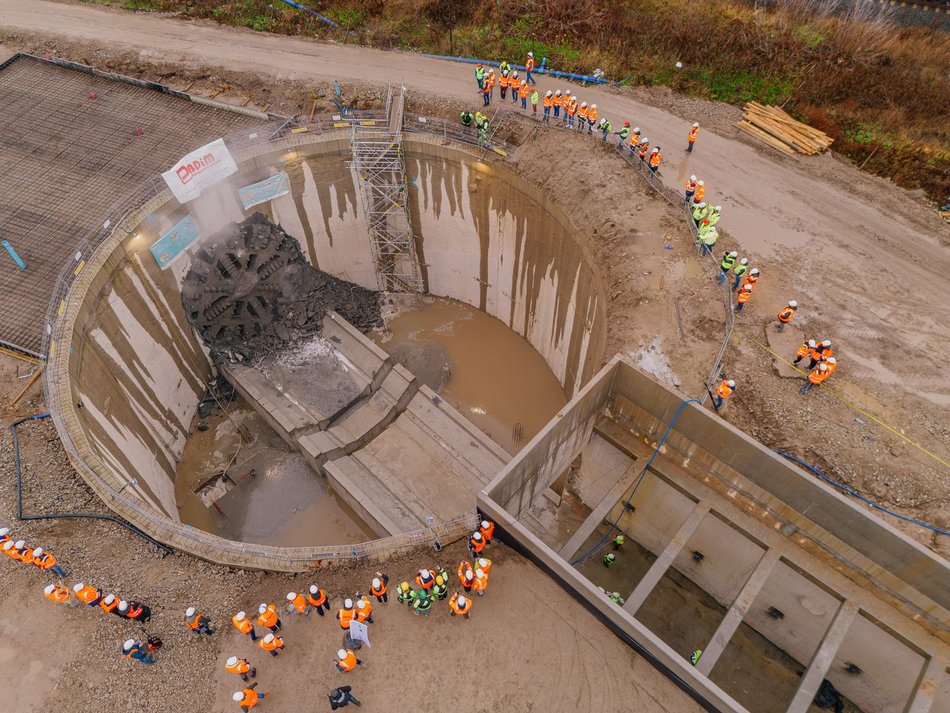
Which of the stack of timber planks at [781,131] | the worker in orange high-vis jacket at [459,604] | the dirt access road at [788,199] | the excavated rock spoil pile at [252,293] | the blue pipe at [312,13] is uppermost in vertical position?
the stack of timber planks at [781,131]

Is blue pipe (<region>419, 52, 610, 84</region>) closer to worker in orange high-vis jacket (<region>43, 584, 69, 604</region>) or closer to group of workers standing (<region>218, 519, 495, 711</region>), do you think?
group of workers standing (<region>218, 519, 495, 711</region>)

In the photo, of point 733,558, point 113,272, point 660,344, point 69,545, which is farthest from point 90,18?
point 733,558

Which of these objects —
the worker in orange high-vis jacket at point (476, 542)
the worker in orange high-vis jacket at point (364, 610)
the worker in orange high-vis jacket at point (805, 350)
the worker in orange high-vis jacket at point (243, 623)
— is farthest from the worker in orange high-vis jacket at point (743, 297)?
the worker in orange high-vis jacket at point (243, 623)

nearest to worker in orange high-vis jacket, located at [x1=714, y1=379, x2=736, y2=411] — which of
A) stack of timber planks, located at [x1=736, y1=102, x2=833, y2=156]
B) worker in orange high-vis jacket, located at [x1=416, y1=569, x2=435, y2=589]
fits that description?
worker in orange high-vis jacket, located at [x1=416, y1=569, x2=435, y2=589]

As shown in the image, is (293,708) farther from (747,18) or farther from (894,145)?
(747,18)

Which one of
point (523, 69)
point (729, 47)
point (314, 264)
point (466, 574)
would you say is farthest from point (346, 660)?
point (729, 47)

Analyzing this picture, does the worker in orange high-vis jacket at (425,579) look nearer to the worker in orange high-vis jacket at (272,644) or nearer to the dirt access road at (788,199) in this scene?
the worker in orange high-vis jacket at (272,644)
